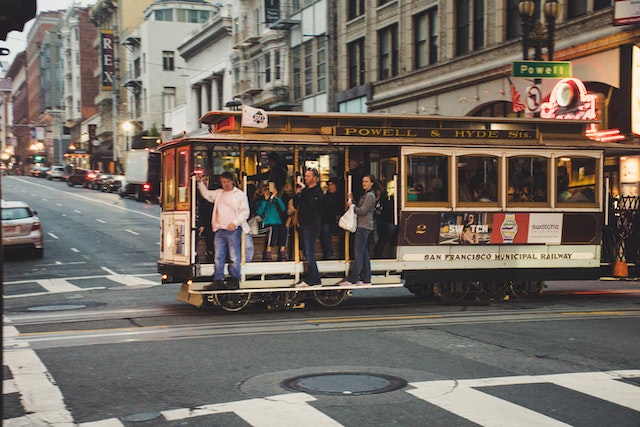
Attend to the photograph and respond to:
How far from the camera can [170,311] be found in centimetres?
1396

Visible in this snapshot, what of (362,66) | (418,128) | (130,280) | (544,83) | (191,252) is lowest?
(130,280)

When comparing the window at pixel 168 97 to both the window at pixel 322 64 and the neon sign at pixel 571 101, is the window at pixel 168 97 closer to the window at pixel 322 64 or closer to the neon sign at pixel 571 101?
the window at pixel 322 64

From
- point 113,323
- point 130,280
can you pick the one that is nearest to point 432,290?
point 113,323

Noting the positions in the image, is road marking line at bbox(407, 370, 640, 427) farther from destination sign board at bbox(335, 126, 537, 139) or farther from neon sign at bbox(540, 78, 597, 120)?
neon sign at bbox(540, 78, 597, 120)

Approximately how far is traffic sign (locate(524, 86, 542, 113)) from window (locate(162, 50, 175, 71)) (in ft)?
216

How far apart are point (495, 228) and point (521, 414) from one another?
8.21 m

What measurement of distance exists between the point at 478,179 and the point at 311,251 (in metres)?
3.28

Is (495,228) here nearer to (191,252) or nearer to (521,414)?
(191,252)

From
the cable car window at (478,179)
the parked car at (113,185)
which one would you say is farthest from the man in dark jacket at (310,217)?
the parked car at (113,185)

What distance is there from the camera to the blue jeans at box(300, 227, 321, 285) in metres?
13.8

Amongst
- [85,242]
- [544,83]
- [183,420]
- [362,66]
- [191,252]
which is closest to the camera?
[183,420]

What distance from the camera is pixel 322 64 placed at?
143 ft

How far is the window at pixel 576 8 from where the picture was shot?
24959 mm

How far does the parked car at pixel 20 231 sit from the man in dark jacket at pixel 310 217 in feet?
44.5
